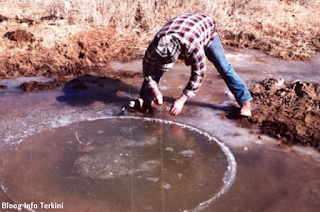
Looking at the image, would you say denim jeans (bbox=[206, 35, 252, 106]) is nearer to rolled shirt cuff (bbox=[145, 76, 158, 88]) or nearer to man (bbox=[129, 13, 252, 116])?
man (bbox=[129, 13, 252, 116])

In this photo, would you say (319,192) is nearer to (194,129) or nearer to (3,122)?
(194,129)

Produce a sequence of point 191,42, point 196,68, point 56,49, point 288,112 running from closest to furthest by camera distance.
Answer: point 191,42 → point 196,68 → point 288,112 → point 56,49

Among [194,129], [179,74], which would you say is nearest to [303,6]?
[179,74]

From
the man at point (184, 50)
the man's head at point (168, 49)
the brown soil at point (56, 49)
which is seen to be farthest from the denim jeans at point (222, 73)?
the brown soil at point (56, 49)

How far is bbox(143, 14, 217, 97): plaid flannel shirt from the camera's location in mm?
3223

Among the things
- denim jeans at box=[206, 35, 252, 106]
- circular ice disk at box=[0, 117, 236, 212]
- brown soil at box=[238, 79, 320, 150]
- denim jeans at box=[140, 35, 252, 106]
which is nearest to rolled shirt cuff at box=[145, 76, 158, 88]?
denim jeans at box=[140, 35, 252, 106]

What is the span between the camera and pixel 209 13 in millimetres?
8219

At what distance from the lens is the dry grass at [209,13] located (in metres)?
7.39

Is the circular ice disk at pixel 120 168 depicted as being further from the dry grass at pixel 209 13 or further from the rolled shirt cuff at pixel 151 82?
the dry grass at pixel 209 13

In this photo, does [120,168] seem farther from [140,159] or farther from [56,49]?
[56,49]

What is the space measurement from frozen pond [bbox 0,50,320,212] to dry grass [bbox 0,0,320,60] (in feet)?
9.10

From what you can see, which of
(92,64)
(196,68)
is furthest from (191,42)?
(92,64)

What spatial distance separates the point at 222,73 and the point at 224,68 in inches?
3.1

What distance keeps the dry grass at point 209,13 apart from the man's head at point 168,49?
381cm
